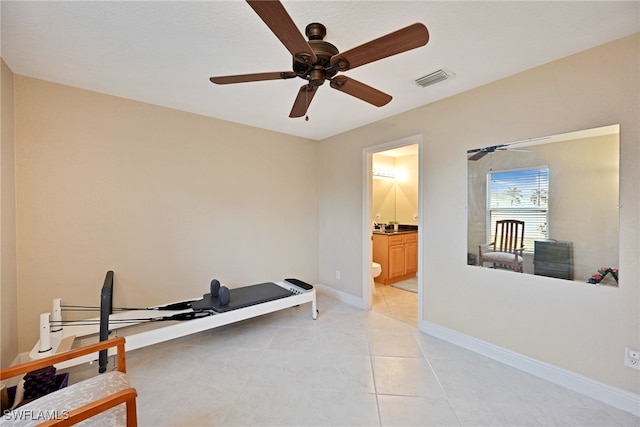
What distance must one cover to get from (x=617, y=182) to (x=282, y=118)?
9.90ft

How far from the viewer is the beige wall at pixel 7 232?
1.89 meters

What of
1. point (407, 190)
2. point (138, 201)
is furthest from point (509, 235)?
point (138, 201)

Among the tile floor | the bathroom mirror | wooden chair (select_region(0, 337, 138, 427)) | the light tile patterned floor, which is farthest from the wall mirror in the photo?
the bathroom mirror

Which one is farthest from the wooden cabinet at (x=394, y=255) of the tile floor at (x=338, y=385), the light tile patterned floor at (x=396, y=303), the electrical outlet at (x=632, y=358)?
the electrical outlet at (x=632, y=358)

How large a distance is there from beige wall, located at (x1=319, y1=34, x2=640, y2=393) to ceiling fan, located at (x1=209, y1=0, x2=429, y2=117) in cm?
115

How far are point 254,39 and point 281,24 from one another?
0.73m

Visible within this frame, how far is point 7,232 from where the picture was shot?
1.97m

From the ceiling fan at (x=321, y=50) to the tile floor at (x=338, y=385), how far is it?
211 centimetres

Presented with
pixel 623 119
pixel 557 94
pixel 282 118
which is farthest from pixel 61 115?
pixel 623 119

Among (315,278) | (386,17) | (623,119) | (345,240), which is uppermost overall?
(386,17)

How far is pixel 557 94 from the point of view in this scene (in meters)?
1.94

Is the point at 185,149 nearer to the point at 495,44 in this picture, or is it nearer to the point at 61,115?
the point at 61,115

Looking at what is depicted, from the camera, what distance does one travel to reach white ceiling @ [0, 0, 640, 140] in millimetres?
1436

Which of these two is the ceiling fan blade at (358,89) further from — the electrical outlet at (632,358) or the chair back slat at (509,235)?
the electrical outlet at (632,358)
